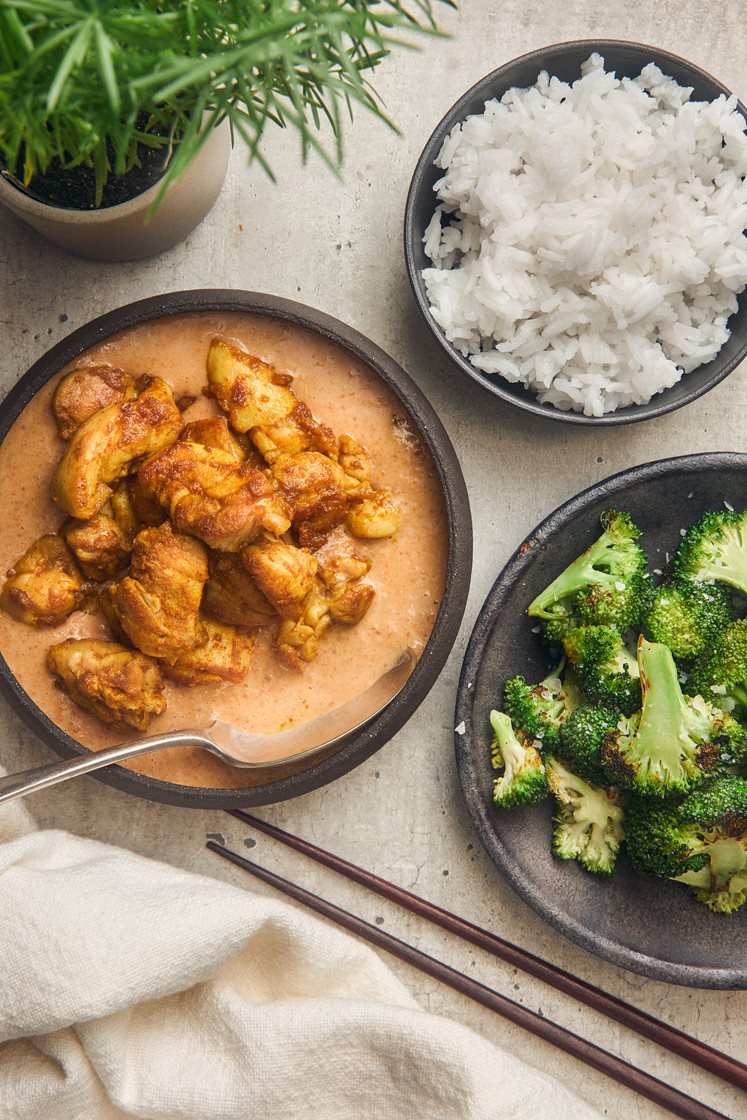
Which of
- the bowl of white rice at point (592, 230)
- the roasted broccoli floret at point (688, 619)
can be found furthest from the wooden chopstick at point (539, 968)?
the bowl of white rice at point (592, 230)

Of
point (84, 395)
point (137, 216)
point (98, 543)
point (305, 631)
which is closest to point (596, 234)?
point (137, 216)

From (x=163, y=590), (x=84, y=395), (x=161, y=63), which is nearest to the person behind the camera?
(x=161, y=63)

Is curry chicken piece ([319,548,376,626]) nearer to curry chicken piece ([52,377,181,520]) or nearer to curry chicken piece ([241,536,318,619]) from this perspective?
curry chicken piece ([241,536,318,619])

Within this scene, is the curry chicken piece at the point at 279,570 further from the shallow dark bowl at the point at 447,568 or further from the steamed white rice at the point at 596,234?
the steamed white rice at the point at 596,234

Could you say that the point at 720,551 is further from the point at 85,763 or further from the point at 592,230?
the point at 85,763

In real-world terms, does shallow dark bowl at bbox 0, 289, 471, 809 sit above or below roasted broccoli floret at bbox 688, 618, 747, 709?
above

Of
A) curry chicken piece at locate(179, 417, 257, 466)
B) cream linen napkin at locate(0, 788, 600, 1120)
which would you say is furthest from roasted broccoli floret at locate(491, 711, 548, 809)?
curry chicken piece at locate(179, 417, 257, 466)

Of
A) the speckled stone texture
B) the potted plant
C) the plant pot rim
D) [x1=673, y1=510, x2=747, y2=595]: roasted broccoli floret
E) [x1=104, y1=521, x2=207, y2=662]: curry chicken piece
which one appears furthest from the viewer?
the speckled stone texture
